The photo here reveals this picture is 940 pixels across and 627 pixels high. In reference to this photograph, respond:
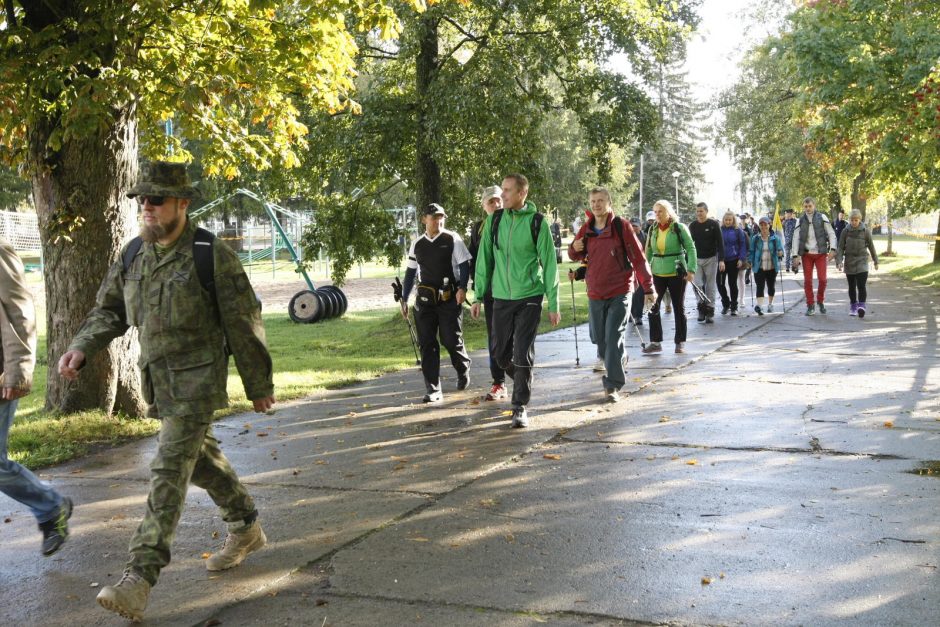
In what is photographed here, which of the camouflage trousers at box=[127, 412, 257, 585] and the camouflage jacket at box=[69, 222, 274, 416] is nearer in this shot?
the camouflage trousers at box=[127, 412, 257, 585]

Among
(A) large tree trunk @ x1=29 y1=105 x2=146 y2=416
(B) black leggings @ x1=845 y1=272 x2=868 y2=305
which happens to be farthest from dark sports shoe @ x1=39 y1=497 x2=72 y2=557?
(B) black leggings @ x1=845 y1=272 x2=868 y2=305

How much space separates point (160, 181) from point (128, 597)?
1.79m

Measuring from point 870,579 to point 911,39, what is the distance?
15434 millimetres

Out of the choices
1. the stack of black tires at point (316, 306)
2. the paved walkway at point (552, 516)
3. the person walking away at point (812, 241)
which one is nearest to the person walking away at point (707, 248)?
the person walking away at point (812, 241)

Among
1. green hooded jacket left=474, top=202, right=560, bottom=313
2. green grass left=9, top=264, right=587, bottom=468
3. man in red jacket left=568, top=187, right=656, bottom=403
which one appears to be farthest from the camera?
man in red jacket left=568, top=187, right=656, bottom=403

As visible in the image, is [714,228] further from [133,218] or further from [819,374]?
[133,218]

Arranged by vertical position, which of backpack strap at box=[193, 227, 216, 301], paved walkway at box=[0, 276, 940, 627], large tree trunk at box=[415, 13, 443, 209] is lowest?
paved walkway at box=[0, 276, 940, 627]

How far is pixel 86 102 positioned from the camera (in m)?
7.82

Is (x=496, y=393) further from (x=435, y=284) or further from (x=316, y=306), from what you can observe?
(x=316, y=306)

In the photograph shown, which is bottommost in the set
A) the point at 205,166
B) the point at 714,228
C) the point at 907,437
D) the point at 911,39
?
the point at 907,437

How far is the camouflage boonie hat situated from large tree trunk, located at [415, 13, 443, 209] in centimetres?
1127

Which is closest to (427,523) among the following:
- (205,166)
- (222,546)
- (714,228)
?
(222,546)

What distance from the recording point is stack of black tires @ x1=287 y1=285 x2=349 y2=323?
21359mm

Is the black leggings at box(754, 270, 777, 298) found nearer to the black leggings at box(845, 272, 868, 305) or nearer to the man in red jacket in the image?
the black leggings at box(845, 272, 868, 305)
